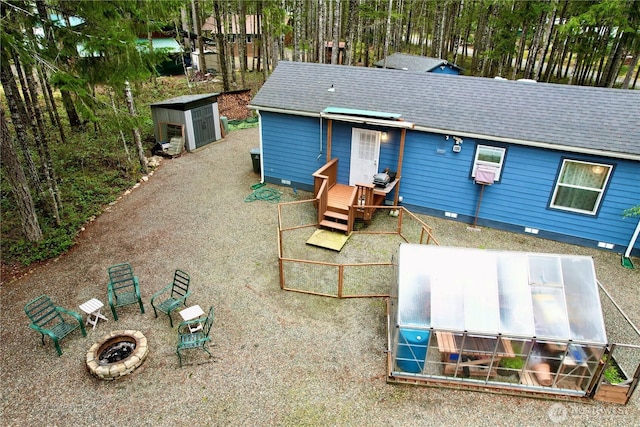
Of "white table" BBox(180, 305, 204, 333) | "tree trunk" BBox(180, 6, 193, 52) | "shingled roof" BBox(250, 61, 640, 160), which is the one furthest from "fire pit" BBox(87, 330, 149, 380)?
"tree trunk" BBox(180, 6, 193, 52)

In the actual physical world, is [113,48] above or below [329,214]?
above

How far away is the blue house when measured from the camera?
9.85m

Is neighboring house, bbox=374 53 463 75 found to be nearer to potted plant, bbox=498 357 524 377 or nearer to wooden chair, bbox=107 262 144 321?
potted plant, bbox=498 357 524 377

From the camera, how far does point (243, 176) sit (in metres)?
14.4

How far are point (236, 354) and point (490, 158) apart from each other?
856cm

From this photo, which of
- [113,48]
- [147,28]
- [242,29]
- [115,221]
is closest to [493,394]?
[113,48]

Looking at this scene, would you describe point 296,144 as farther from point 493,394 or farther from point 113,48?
point 493,394

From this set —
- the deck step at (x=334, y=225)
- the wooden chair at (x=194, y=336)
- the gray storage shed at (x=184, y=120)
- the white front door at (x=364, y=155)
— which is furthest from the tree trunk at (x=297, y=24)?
the wooden chair at (x=194, y=336)

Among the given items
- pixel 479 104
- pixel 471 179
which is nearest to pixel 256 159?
pixel 471 179

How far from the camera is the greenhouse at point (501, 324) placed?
6039 millimetres

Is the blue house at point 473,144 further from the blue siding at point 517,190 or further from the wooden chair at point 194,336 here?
the wooden chair at point 194,336

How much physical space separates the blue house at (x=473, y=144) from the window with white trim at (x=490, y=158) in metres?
0.03

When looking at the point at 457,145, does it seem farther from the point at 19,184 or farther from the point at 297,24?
the point at 297,24

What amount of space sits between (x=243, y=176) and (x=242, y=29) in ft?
47.5
